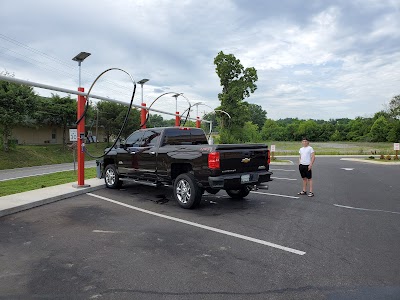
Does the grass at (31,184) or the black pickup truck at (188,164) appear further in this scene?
the grass at (31,184)

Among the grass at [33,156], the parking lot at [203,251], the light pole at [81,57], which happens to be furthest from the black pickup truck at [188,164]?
the grass at [33,156]

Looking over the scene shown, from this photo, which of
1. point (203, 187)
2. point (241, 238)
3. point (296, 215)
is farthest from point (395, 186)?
point (241, 238)

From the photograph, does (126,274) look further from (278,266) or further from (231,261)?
(278,266)

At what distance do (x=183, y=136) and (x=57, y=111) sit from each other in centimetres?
3736

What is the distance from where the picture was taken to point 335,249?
483 centimetres

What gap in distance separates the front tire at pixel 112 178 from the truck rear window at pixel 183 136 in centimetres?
256

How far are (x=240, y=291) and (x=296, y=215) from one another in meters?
3.83

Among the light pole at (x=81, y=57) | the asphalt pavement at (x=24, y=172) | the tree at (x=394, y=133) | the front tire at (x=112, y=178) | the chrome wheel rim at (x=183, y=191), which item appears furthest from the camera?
the tree at (x=394, y=133)

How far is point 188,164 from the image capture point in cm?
791

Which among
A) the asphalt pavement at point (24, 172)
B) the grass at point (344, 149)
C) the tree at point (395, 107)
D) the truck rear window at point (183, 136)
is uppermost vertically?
the tree at point (395, 107)

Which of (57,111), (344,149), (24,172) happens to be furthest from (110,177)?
(344,149)

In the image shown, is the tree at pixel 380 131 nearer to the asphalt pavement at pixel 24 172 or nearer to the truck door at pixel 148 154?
the asphalt pavement at pixel 24 172

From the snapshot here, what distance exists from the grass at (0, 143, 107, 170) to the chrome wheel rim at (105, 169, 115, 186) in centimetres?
2360

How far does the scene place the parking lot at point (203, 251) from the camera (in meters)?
3.62
